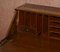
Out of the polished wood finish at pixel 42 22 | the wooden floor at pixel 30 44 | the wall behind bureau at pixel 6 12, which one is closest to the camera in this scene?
the wooden floor at pixel 30 44

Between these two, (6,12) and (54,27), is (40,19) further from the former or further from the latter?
(6,12)

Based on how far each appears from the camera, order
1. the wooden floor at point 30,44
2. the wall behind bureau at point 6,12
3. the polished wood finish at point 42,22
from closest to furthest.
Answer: the wooden floor at point 30,44, the polished wood finish at point 42,22, the wall behind bureau at point 6,12

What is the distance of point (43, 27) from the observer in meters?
2.29

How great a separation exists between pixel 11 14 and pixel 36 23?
402mm

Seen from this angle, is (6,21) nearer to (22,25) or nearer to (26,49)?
(22,25)

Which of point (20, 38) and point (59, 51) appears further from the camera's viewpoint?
point (20, 38)

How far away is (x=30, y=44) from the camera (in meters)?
2.01

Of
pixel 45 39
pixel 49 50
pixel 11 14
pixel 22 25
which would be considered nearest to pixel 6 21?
pixel 11 14

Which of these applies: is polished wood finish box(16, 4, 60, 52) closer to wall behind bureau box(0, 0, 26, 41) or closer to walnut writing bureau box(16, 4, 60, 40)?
walnut writing bureau box(16, 4, 60, 40)

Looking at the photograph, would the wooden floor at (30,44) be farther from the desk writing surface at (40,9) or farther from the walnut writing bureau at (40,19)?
the desk writing surface at (40,9)

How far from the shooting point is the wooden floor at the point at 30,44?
1912 mm

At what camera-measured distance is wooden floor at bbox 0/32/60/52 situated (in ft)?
6.27

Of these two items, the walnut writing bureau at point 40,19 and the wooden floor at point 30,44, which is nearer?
the wooden floor at point 30,44

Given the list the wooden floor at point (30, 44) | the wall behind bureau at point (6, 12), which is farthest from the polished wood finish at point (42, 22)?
the wall behind bureau at point (6, 12)
